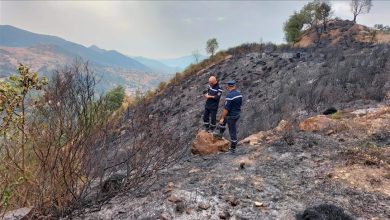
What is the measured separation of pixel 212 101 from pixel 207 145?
1.52 meters

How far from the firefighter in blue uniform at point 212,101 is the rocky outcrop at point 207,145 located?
0.84 meters

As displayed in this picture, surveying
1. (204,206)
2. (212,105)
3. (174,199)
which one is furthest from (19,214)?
(212,105)

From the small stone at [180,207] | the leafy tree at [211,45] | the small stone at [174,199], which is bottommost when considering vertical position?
the small stone at [180,207]

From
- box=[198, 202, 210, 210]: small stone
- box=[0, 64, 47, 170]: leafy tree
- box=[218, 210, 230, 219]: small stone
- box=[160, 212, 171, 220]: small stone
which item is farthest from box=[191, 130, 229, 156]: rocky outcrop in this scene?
box=[0, 64, 47, 170]: leafy tree

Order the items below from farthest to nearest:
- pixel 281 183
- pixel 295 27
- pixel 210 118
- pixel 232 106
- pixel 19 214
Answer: pixel 295 27 → pixel 210 118 → pixel 232 106 → pixel 281 183 → pixel 19 214

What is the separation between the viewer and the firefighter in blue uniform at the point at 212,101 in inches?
420

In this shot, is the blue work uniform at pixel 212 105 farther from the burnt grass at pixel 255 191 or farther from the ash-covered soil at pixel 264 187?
the burnt grass at pixel 255 191

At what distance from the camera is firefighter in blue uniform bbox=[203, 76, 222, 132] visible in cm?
1066

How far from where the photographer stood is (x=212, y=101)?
10789mm

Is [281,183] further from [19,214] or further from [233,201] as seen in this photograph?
[19,214]

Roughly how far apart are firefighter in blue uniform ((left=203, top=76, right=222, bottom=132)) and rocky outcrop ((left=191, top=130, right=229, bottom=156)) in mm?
844

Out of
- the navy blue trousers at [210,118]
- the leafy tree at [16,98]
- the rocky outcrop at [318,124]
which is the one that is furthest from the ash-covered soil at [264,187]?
the leafy tree at [16,98]

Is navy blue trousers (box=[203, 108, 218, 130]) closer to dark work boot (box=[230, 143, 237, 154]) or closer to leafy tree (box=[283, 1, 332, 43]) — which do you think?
dark work boot (box=[230, 143, 237, 154])

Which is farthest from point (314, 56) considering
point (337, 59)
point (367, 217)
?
point (367, 217)
